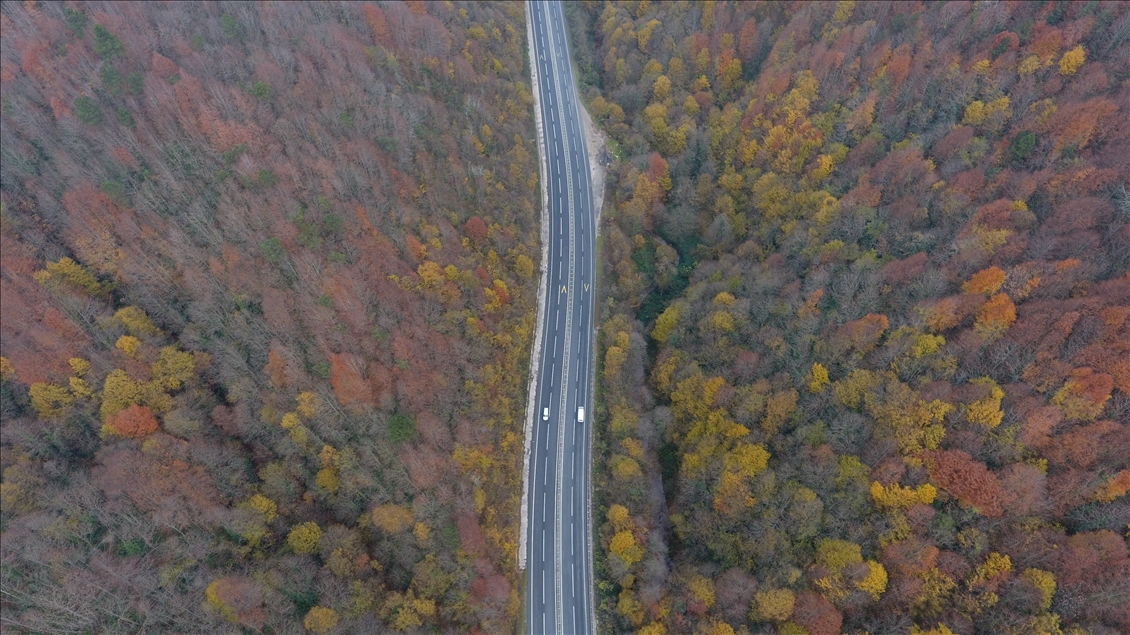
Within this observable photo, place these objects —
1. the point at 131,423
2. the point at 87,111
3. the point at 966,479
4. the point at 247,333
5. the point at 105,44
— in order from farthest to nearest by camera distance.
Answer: the point at 105,44 → the point at 87,111 → the point at 247,333 → the point at 131,423 → the point at 966,479

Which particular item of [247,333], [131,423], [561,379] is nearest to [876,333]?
[561,379]

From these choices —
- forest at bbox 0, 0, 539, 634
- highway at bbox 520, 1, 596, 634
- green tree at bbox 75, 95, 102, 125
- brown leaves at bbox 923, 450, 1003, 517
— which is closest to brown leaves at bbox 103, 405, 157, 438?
forest at bbox 0, 0, 539, 634

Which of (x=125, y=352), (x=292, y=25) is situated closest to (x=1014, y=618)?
(x=125, y=352)

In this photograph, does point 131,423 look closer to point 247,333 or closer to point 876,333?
point 247,333

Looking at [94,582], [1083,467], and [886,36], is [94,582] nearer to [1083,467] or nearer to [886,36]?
[1083,467]

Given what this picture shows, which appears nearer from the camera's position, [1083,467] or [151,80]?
[1083,467]

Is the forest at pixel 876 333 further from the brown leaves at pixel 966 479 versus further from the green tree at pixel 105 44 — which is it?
the green tree at pixel 105 44
